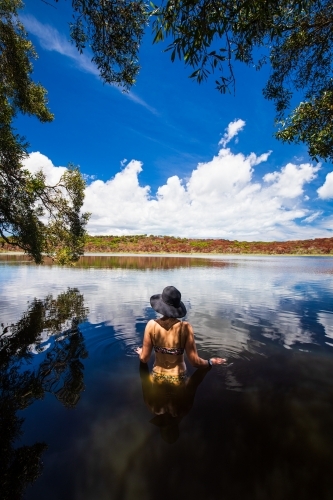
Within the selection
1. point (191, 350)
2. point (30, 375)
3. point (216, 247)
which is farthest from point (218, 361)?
point (216, 247)

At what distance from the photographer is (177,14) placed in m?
4.45

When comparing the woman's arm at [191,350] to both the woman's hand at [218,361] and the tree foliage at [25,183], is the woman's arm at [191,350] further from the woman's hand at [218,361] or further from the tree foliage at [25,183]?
the tree foliage at [25,183]

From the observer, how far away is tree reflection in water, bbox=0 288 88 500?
3646mm

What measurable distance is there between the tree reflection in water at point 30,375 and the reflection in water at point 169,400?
1644mm

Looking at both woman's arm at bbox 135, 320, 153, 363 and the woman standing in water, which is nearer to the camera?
the woman standing in water

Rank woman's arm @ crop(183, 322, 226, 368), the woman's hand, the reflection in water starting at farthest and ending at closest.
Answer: the woman's hand → woman's arm @ crop(183, 322, 226, 368) → the reflection in water

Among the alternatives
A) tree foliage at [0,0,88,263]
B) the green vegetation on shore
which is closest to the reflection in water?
tree foliage at [0,0,88,263]

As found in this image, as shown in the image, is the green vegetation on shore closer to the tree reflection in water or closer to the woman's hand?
the tree reflection in water

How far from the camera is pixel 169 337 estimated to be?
5.49 meters

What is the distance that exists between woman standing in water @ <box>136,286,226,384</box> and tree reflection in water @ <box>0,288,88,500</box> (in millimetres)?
2036

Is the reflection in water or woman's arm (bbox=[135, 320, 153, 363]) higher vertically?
woman's arm (bbox=[135, 320, 153, 363])

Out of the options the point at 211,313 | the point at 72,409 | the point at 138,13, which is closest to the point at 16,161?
the point at 138,13

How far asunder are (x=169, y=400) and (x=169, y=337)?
137 centimetres

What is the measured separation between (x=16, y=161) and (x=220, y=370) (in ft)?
41.3
